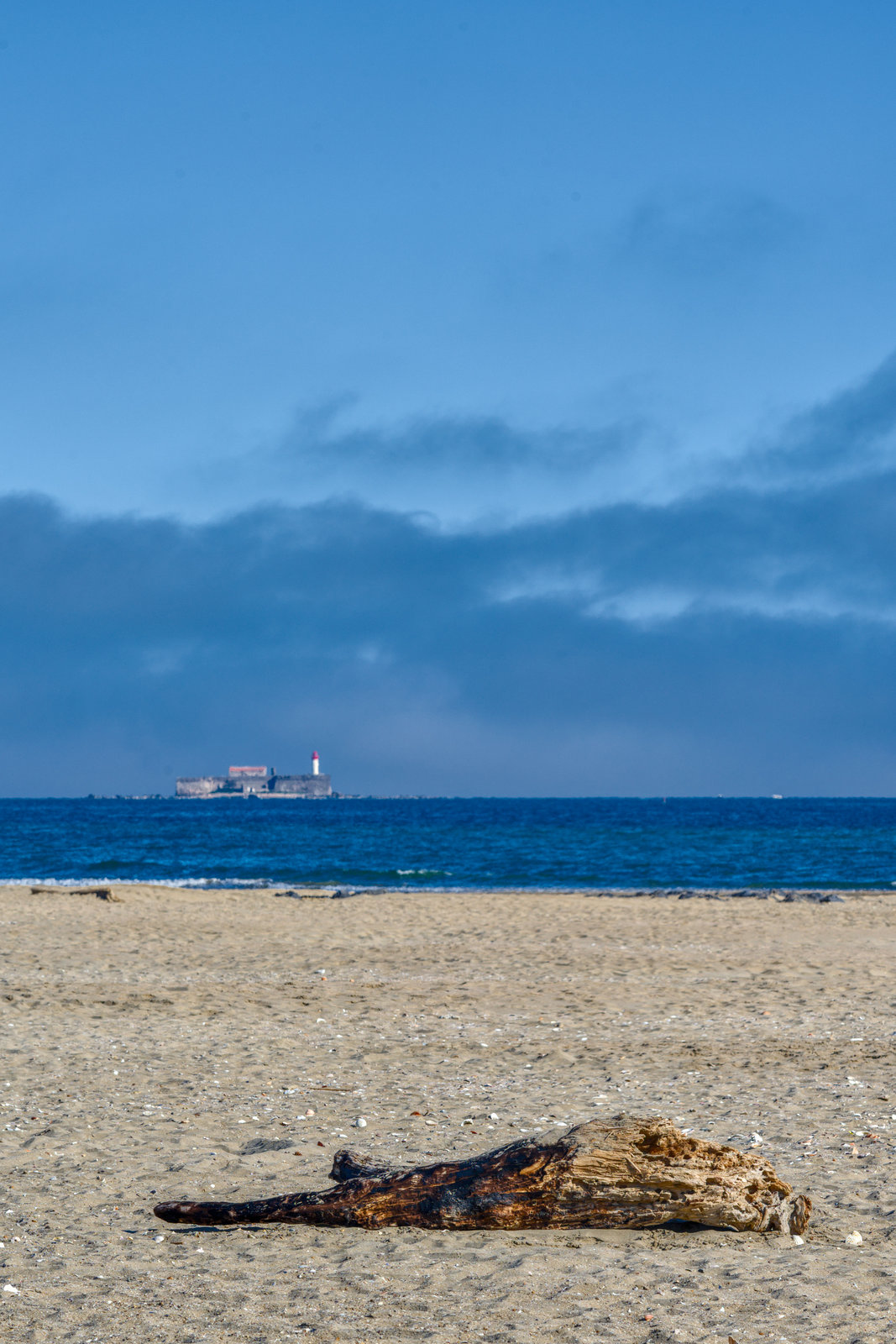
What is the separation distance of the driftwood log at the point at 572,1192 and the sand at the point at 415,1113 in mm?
113

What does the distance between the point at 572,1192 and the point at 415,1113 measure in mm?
3039

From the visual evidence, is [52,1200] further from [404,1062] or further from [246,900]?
[246,900]

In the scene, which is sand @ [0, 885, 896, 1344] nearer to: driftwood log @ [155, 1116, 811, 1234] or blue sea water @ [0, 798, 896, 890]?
driftwood log @ [155, 1116, 811, 1234]

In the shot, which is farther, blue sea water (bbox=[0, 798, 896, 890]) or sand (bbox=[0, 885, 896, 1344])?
blue sea water (bbox=[0, 798, 896, 890])

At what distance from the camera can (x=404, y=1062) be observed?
1088cm

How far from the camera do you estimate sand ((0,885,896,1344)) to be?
5.39 m

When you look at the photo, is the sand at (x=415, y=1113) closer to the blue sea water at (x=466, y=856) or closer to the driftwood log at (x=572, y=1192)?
the driftwood log at (x=572, y=1192)

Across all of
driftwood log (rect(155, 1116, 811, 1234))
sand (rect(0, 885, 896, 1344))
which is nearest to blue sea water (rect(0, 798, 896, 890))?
sand (rect(0, 885, 896, 1344))

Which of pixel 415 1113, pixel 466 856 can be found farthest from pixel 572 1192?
pixel 466 856

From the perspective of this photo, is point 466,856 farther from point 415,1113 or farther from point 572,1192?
point 572,1192

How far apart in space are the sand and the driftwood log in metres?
0.11

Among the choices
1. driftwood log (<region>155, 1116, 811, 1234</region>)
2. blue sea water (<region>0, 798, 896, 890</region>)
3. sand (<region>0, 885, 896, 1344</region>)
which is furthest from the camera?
blue sea water (<region>0, 798, 896, 890</region>)

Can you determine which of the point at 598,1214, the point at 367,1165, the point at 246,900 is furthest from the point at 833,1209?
the point at 246,900

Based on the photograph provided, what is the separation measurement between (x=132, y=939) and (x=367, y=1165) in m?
15.9
